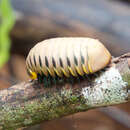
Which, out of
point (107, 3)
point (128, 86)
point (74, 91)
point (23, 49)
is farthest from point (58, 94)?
point (23, 49)

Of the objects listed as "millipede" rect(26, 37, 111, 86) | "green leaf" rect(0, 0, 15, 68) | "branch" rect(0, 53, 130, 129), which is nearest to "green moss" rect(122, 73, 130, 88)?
"branch" rect(0, 53, 130, 129)

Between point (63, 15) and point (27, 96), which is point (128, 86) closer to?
point (27, 96)

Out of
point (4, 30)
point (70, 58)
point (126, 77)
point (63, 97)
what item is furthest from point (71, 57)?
point (4, 30)

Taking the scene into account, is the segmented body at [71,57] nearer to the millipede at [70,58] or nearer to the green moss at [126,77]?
the millipede at [70,58]

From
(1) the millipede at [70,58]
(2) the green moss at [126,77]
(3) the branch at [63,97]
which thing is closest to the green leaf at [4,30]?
(3) the branch at [63,97]

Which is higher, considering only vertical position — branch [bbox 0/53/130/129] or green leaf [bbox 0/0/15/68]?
green leaf [bbox 0/0/15/68]

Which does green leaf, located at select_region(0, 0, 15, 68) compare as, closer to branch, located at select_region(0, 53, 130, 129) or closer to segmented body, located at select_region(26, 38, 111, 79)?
branch, located at select_region(0, 53, 130, 129)
